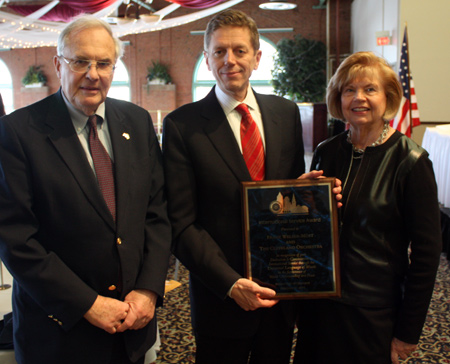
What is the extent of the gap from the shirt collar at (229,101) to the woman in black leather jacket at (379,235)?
350 millimetres

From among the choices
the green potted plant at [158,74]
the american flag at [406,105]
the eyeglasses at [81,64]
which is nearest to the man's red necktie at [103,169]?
the eyeglasses at [81,64]

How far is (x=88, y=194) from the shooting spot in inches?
62.1

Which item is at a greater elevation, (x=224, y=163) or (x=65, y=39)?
(x=65, y=39)

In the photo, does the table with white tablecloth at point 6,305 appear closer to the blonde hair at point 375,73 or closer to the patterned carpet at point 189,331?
the patterned carpet at point 189,331

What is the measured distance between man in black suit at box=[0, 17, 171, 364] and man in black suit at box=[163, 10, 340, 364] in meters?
0.12

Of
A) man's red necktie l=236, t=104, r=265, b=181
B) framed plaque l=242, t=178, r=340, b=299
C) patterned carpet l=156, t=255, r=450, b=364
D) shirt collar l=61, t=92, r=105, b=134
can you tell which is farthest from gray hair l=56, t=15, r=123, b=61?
patterned carpet l=156, t=255, r=450, b=364

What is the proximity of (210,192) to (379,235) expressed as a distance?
2.05 feet

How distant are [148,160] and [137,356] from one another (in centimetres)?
69

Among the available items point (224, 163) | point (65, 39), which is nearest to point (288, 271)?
→ point (224, 163)

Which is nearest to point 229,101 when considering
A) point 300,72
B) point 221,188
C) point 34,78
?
point 221,188

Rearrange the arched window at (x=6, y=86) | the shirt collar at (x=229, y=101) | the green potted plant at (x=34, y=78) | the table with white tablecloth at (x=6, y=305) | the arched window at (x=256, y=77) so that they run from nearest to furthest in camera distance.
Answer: the shirt collar at (x=229, y=101) → the table with white tablecloth at (x=6, y=305) → the arched window at (x=256, y=77) → the green potted plant at (x=34, y=78) → the arched window at (x=6, y=86)

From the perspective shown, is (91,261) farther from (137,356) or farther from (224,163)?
(224,163)

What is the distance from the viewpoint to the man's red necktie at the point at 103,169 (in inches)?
64.6

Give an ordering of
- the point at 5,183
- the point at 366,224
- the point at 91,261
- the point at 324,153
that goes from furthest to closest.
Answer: the point at 324,153 → the point at 366,224 → the point at 91,261 → the point at 5,183
